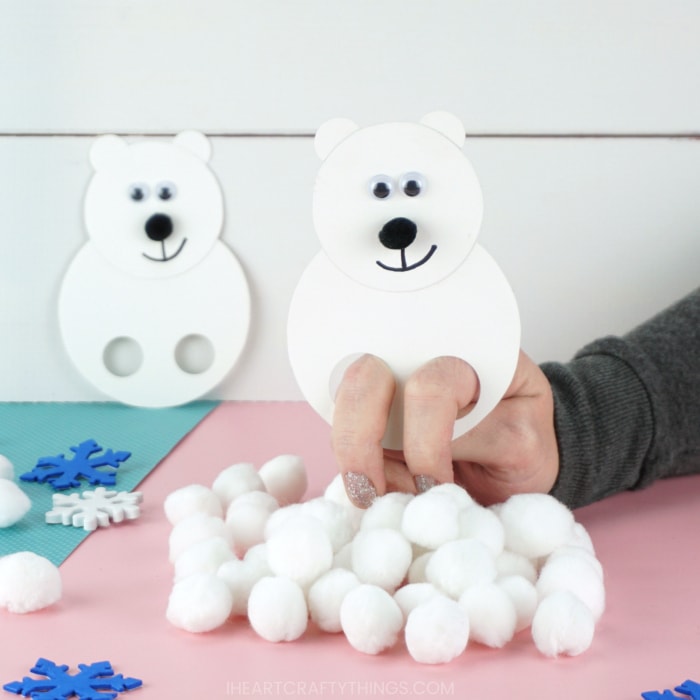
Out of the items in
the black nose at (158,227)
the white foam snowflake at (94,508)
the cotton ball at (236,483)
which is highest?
the black nose at (158,227)

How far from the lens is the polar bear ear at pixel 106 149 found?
1243 millimetres

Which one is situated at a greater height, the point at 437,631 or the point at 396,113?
the point at 396,113

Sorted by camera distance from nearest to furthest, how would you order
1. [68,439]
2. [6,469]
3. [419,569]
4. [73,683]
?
1. [73,683]
2. [419,569]
3. [6,469]
4. [68,439]

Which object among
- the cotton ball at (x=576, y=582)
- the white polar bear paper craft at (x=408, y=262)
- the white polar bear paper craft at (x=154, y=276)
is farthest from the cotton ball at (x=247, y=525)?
the white polar bear paper craft at (x=154, y=276)

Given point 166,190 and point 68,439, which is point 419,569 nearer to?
point 68,439

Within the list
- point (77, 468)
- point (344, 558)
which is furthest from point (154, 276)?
point (344, 558)

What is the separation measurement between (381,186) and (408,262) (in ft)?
0.19

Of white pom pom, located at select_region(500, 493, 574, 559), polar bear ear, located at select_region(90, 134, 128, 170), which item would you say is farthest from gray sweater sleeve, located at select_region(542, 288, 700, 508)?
polar bear ear, located at select_region(90, 134, 128, 170)

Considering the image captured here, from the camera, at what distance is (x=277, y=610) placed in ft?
2.00

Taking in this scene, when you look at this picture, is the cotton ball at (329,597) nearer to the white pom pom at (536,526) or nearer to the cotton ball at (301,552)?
the cotton ball at (301,552)

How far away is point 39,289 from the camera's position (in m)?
1.29

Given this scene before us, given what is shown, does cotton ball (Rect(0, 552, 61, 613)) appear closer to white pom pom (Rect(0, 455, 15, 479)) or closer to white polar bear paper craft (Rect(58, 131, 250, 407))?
white pom pom (Rect(0, 455, 15, 479))

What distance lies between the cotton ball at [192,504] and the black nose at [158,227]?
48 centimetres

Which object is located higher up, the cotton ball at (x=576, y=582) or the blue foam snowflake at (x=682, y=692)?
the cotton ball at (x=576, y=582)
